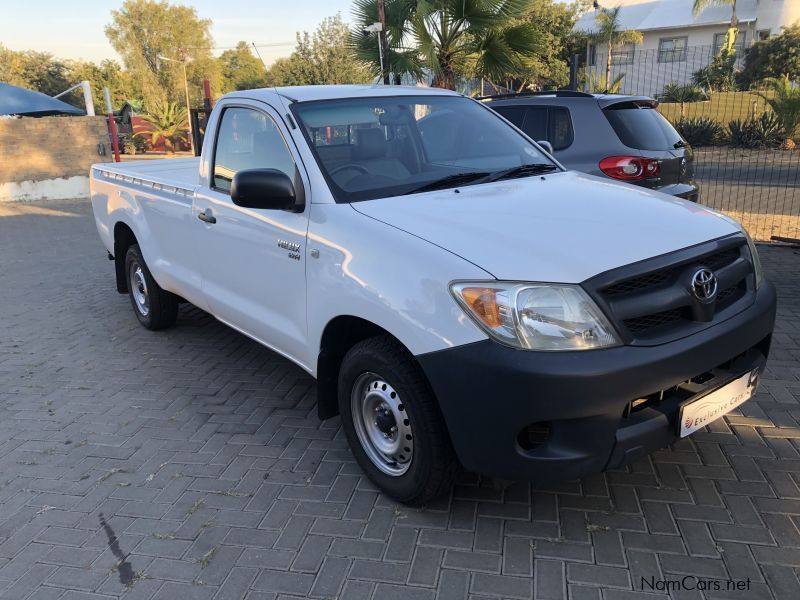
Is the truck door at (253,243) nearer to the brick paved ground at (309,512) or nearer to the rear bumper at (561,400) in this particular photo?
the brick paved ground at (309,512)

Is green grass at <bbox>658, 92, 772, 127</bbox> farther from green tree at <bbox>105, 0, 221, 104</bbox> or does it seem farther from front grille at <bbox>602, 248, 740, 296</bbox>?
green tree at <bbox>105, 0, 221, 104</bbox>

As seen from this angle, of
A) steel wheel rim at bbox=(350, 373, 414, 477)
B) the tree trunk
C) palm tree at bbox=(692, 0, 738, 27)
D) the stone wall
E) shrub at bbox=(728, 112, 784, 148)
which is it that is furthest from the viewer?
palm tree at bbox=(692, 0, 738, 27)

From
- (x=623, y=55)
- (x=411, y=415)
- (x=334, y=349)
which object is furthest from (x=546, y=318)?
(x=623, y=55)

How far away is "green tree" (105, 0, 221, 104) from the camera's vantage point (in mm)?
53469

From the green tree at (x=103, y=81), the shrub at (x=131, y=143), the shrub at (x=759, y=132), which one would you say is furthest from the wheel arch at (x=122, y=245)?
the green tree at (x=103, y=81)

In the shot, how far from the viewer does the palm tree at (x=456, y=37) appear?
10781mm

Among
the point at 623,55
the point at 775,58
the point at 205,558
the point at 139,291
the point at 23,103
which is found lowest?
the point at 205,558

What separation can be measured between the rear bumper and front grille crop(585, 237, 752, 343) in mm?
76

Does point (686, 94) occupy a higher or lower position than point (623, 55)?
lower

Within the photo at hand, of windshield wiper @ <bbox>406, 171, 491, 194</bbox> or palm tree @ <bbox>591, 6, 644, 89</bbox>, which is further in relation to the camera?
palm tree @ <bbox>591, 6, 644, 89</bbox>

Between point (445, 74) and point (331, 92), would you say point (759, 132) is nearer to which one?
point (445, 74)

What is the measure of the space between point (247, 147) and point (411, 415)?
212 cm

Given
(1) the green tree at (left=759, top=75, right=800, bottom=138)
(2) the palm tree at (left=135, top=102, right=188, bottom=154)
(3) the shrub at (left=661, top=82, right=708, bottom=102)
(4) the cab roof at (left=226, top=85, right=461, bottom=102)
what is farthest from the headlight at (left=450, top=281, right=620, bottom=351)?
(3) the shrub at (left=661, top=82, right=708, bottom=102)

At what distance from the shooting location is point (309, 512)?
3080 millimetres
